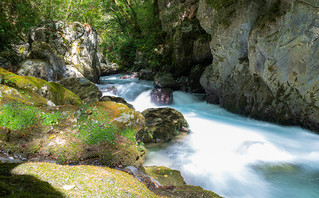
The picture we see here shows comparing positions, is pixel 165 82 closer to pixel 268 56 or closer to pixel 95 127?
pixel 268 56

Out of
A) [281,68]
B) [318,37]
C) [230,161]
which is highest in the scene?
[318,37]

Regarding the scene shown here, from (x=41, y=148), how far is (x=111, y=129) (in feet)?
4.06

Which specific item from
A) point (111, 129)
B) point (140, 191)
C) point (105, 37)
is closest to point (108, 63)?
point (105, 37)

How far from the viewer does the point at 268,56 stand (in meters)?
6.52

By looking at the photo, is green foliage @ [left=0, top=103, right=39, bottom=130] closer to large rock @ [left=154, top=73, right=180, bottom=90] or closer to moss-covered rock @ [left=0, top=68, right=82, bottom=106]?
moss-covered rock @ [left=0, top=68, right=82, bottom=106]

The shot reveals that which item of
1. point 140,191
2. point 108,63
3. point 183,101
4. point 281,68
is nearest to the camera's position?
point 140,191

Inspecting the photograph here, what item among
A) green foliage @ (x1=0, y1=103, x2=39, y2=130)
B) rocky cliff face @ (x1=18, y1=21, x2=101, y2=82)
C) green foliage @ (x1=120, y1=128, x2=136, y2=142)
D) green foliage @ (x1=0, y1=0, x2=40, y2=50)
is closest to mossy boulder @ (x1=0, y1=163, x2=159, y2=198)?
green foliage @ (x1=120, y1=128, x2=136, y2=142)

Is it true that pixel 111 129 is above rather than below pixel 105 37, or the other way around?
below

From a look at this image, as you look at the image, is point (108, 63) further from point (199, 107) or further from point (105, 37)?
point (199, 107)

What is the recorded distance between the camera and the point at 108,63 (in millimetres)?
23750

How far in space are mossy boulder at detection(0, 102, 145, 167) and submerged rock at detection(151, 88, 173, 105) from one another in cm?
762

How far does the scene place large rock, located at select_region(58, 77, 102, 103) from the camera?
7801 mm

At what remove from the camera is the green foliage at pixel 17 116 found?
120 inches

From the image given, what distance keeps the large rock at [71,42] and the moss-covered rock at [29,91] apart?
478cm
